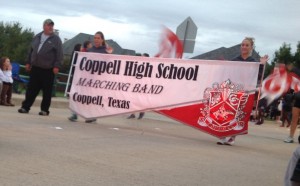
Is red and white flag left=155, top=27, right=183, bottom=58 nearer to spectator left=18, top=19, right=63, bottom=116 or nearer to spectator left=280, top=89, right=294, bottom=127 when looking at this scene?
spectator left=18, top=19, right=63, bottom=116

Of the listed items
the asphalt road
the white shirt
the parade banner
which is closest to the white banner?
the parade banner

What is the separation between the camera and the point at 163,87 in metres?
9.98

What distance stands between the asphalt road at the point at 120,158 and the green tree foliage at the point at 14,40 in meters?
66.2

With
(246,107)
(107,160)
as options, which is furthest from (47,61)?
(107,160)

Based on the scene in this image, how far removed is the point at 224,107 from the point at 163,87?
4.15 feet

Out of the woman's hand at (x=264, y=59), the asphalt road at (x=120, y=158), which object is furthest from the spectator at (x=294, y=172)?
the woman's hand at (x=264, y=59)

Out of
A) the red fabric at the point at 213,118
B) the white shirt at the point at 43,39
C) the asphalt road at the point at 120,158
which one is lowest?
the asphalt road at the point at 120,158

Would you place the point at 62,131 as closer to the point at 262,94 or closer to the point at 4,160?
the point at 4,160

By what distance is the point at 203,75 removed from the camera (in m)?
9.61

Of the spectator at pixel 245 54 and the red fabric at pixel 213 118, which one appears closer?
the red fabric at pixel 213 118

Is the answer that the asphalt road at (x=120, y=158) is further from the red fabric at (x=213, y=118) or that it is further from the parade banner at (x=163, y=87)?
the parade banner at (x=163, y=87)

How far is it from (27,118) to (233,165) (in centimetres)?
468

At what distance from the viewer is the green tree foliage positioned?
2916 inches

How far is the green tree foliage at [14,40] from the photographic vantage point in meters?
74.1
